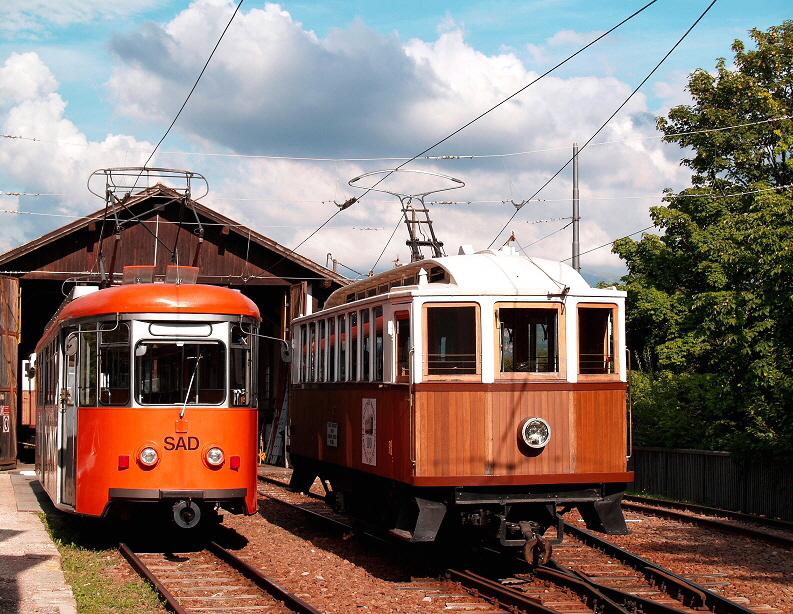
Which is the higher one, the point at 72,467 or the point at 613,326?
the point at 613,326

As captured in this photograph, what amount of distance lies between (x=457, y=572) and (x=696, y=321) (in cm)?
1089

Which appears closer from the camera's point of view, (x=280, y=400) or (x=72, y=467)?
(x=72, y=467)

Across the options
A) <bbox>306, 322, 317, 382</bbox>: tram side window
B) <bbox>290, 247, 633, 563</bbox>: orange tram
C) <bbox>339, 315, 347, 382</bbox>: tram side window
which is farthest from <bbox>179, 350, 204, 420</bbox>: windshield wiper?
<bbox>306, 322, 317, 382</bbox>: tram side window

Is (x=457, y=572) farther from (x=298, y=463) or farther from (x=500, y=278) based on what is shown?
(x=298, y=463)

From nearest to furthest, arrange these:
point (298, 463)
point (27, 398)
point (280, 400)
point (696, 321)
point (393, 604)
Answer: point (393, 604) → point (298, 463) → point (696, 321) → point (280, 400) → point (27, 398)

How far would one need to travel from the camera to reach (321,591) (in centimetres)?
995

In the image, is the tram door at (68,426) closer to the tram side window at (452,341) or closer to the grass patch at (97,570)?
the grass patch at (97,570)

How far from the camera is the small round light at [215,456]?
11.5 m

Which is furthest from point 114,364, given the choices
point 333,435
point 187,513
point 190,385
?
point 333,435

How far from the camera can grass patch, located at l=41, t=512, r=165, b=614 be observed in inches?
359

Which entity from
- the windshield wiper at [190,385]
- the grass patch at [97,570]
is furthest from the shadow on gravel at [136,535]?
the windshield wiper at [190,385]

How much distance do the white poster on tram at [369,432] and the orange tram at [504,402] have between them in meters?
0.30

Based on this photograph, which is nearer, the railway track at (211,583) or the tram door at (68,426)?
the railway track at (211,583)

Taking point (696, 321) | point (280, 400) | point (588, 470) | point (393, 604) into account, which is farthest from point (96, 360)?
point (280, 400)
